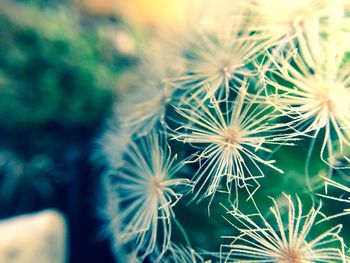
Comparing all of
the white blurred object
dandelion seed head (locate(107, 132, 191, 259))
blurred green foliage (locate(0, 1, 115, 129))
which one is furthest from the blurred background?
dandelion seed head (locate(107, 132, 191, 259))

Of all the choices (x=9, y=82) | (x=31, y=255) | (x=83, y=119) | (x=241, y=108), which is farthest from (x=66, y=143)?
(x=241, y=108)

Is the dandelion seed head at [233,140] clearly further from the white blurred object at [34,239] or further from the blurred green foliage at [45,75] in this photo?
the blurred green foliage at [45,75]

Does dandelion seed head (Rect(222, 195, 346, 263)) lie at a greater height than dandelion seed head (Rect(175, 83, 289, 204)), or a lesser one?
lesser

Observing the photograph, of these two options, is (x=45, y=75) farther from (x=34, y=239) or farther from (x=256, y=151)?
(x=256, y=151)

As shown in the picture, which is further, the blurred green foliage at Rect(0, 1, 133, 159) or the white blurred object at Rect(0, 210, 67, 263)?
the blurred green foliage at Rect(0, 1, 133, 159)

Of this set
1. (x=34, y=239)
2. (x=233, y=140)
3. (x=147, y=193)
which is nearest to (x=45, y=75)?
(x=34, y=239)

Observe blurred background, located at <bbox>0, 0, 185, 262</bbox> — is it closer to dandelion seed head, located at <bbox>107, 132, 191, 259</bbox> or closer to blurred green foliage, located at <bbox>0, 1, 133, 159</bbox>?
blurred green foliage, located at <bbox>0, 1, 133, 159</bbox>

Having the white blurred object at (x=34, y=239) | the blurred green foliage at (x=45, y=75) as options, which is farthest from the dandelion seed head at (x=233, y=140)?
the blurred green foliage at (x=45, y=75)
